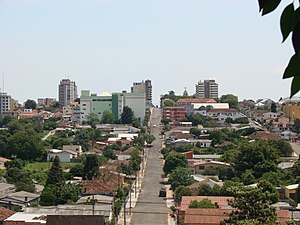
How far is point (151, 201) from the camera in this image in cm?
1069

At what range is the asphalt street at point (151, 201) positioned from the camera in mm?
8797

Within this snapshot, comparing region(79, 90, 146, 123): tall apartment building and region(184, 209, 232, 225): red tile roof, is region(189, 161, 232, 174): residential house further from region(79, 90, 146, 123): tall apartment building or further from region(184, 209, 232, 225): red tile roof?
region(79, 90, 146, 123): tall apartment building

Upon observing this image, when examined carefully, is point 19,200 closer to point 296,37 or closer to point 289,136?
point 296,37

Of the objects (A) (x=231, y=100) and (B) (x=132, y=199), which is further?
(A) (x=231, y=100)

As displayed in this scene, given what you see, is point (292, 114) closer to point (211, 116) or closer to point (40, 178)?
point (211, 116)

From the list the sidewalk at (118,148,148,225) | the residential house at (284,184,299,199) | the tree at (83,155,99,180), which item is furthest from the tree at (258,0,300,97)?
the tree at (83,155,99,180)

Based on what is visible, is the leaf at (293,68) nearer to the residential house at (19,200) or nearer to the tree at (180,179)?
the residential house at (19,200)

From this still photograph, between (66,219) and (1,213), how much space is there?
6.43ft

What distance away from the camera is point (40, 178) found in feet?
41.0

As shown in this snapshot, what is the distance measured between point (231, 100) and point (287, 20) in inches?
1209

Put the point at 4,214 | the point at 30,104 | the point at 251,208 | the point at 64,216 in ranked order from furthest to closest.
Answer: the point at 30,104 < the point at 4,214 < the point at 251,208 < the point at 64,216

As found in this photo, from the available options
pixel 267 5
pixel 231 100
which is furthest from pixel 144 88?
pixel 267 5

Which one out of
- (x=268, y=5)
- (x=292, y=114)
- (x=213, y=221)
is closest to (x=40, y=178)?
(x=213, y=221)

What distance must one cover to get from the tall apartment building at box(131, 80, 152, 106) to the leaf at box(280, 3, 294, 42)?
35782mm
